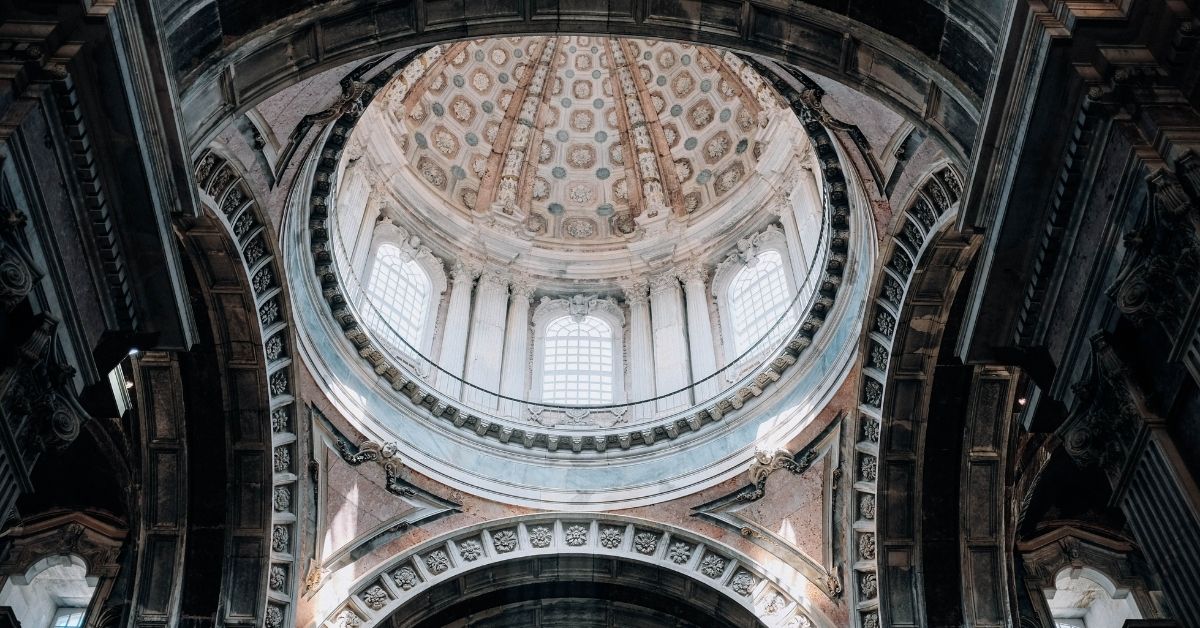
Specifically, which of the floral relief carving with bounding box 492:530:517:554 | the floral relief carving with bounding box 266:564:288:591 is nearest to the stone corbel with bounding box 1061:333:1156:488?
the floral relief carving with bounding box 492:530:517:554

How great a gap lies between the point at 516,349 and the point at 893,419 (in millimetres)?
9722

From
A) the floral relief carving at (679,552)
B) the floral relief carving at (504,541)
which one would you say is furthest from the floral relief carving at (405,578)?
the floral relief carving at (679,552)

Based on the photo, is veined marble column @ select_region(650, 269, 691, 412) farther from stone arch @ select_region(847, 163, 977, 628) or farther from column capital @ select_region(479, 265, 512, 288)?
stone arch @ select_region(847, 163, 977, 628)

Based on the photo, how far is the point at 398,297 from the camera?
931 inches

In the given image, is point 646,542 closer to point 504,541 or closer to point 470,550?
point 504,541

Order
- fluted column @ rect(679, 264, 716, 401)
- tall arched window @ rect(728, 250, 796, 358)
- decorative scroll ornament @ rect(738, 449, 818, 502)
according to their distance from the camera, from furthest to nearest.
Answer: fluted column @ rect(679, 264, 716, 401) → tall arched window @ rect(728, 250, 796, 358) → decorative scroll ornament @ rect(738, 449, 818, 502)

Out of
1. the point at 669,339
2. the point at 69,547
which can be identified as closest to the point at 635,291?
the point at 669,339

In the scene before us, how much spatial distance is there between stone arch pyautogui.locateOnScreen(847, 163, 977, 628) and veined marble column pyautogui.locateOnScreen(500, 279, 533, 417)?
7732 mm

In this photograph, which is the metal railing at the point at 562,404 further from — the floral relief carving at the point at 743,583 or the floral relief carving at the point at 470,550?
the floral relief carving at the point at 743,583

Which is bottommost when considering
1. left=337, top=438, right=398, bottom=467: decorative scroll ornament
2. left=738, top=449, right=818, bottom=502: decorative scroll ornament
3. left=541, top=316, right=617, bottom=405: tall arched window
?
left=738, top=449, right=818, bottom=502: decorative scroll ornament

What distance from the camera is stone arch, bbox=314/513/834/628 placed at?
57.7 feet

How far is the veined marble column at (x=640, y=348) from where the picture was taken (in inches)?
925

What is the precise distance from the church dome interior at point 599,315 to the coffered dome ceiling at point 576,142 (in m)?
0.11

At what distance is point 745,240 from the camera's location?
2538 cm
